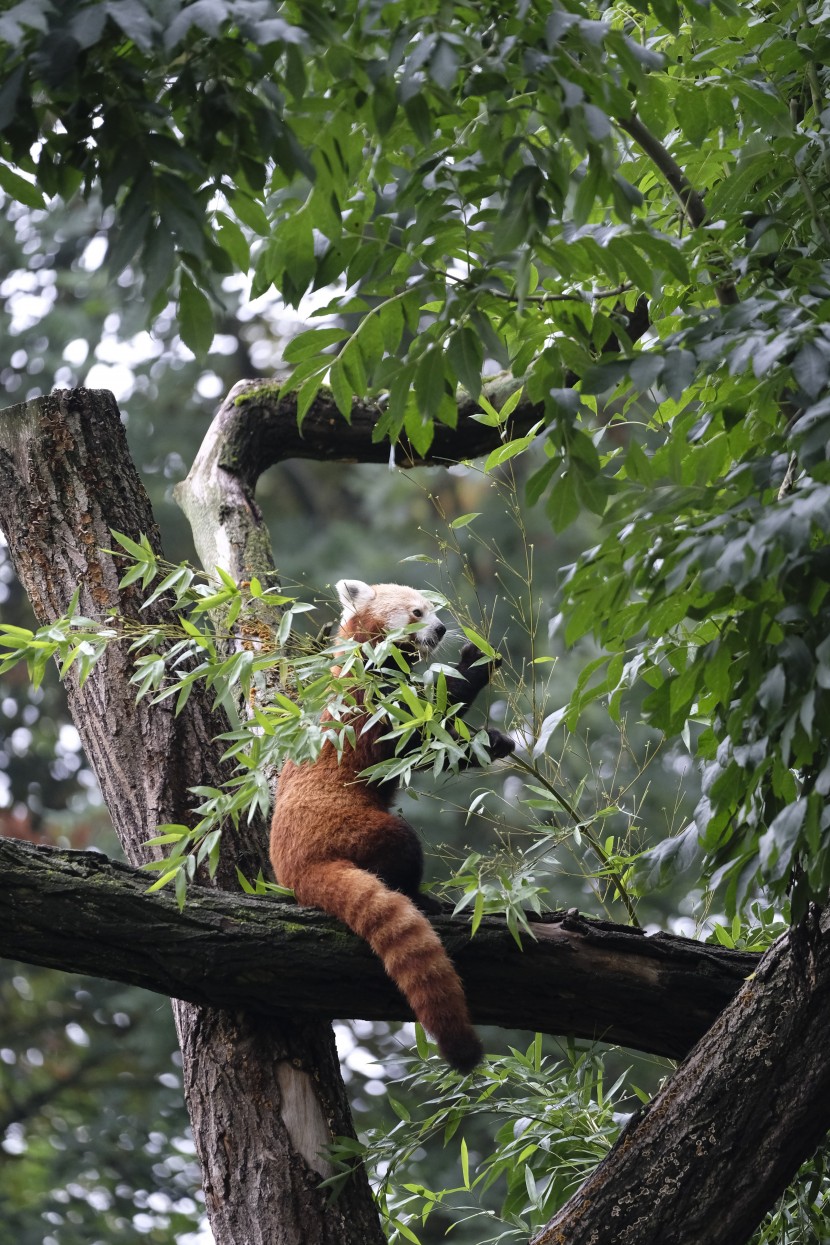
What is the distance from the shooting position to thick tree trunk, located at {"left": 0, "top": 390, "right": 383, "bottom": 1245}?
2.97 meters

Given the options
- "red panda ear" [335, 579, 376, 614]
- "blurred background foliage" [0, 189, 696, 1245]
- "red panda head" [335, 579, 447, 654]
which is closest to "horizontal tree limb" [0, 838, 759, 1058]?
"red panda head" [335, 579, 447, 654]

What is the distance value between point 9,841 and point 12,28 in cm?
187

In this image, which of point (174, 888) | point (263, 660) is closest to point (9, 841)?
point (174, 888)

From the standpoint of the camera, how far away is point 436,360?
2.05m

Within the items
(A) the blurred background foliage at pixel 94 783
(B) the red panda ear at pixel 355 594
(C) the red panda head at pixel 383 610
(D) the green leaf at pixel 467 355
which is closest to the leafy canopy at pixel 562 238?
(D) the green leaf at pixel 467 355

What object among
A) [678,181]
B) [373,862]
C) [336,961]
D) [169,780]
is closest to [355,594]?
[169,780]

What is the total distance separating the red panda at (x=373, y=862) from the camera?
276 cm

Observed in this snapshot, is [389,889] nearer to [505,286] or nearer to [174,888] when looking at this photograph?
[174,888]

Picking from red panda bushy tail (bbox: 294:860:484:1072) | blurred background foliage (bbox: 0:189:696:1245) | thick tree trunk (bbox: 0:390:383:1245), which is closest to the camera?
red panda bushy tail (bbox: 294:860:484:1072)

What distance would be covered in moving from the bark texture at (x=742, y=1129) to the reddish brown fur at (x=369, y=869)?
437 mm

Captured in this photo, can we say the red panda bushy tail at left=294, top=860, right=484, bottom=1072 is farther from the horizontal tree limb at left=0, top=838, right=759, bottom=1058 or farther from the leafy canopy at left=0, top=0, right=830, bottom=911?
the leafy canopy at left=0, top=0, right=830, bottom=911

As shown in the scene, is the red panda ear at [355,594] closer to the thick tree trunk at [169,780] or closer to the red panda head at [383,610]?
the red panda head at [383,610]

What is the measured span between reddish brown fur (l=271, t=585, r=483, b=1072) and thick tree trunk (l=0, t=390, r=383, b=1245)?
0.21m

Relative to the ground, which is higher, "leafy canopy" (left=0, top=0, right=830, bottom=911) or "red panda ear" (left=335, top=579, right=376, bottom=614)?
"red panda ear" (left=335, top=579, right=376, bottom=614)
